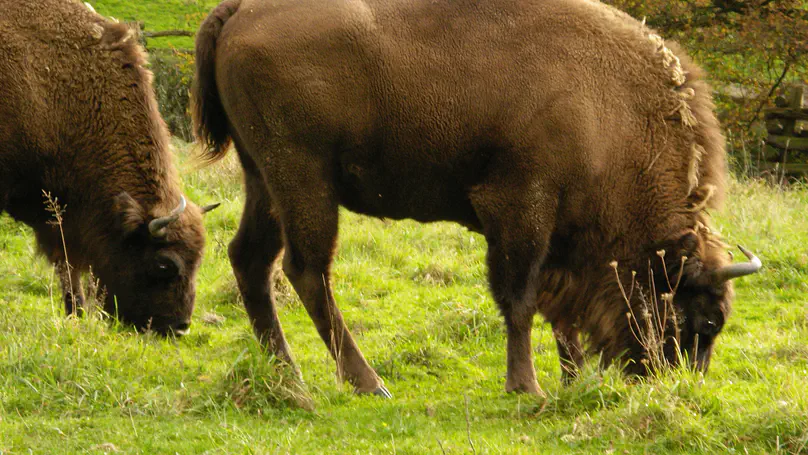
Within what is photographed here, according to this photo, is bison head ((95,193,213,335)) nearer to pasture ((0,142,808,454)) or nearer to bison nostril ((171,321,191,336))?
bison nostril ((171,321,191,336))

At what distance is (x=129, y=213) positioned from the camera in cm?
613

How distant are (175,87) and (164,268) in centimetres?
1018

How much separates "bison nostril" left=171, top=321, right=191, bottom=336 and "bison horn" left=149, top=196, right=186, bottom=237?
609mm

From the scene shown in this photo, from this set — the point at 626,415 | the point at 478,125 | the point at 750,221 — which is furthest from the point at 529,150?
the point at 750,221

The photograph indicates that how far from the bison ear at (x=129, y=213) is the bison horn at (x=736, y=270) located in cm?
352

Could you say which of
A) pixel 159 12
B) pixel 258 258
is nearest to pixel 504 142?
pixel 258 258

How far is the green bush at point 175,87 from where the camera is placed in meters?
14.9

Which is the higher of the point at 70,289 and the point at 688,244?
the point at 688,244

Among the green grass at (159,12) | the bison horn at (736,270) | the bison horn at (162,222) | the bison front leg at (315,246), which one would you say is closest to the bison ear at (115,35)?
the bison horn at (162,222)

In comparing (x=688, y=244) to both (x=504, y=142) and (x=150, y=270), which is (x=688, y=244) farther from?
(x=150, y=270)

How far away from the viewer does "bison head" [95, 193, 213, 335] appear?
6172 mm

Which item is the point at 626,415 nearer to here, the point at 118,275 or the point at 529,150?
the point at 529,150

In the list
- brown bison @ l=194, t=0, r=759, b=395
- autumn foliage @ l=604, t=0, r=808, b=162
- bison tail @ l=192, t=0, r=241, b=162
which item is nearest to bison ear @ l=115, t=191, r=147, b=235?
bison tail @ l=192, t=0, r=241, b=162

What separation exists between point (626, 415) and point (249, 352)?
1.97m
